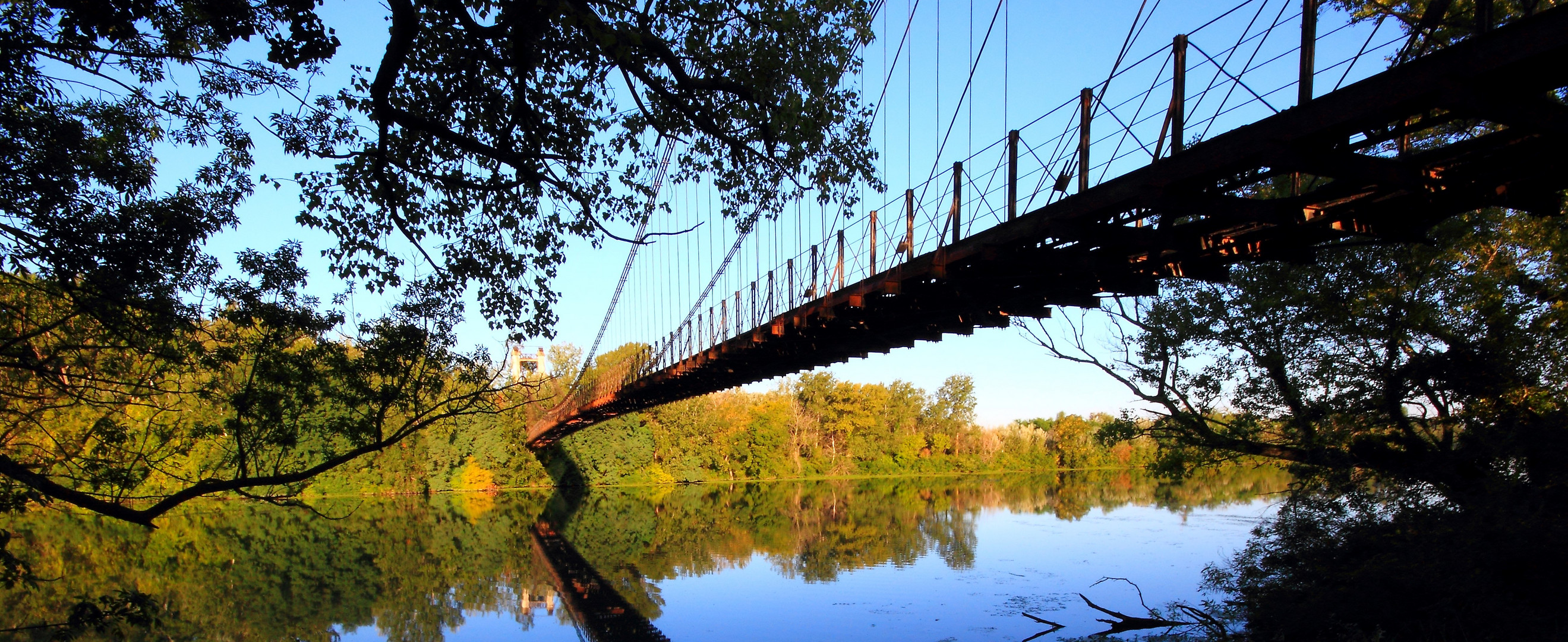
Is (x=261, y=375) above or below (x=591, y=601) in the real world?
above

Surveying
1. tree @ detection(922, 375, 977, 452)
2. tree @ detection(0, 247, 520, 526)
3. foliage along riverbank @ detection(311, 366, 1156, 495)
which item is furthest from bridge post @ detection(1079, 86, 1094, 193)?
tree @ detection(922, 375, 977, 452)

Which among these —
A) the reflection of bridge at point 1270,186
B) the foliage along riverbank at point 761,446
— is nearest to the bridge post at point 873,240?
the reflection of bridge at point 1270,186

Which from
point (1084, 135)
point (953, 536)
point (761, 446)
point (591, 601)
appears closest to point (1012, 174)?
point (1084, 135)

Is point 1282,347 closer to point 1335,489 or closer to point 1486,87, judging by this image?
point 1335,489

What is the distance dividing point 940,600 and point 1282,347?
19.1ft

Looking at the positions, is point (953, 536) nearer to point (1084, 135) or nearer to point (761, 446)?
point (1084, 135)

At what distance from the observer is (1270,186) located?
344 inches

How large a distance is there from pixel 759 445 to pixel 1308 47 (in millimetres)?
41852

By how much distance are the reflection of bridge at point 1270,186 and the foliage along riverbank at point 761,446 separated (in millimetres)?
27322

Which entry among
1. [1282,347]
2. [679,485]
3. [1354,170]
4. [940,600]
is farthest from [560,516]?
[1354,170]

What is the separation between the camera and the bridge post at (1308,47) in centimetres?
428

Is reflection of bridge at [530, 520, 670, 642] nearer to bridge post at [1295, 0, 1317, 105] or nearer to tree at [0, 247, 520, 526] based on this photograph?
tree at [0, 247, 520, 526]

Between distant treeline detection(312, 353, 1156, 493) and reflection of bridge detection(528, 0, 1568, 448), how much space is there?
28911 millimetres

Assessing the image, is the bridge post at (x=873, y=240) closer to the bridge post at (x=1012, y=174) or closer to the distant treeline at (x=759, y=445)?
the bridge post at (x=1012, y=174)
